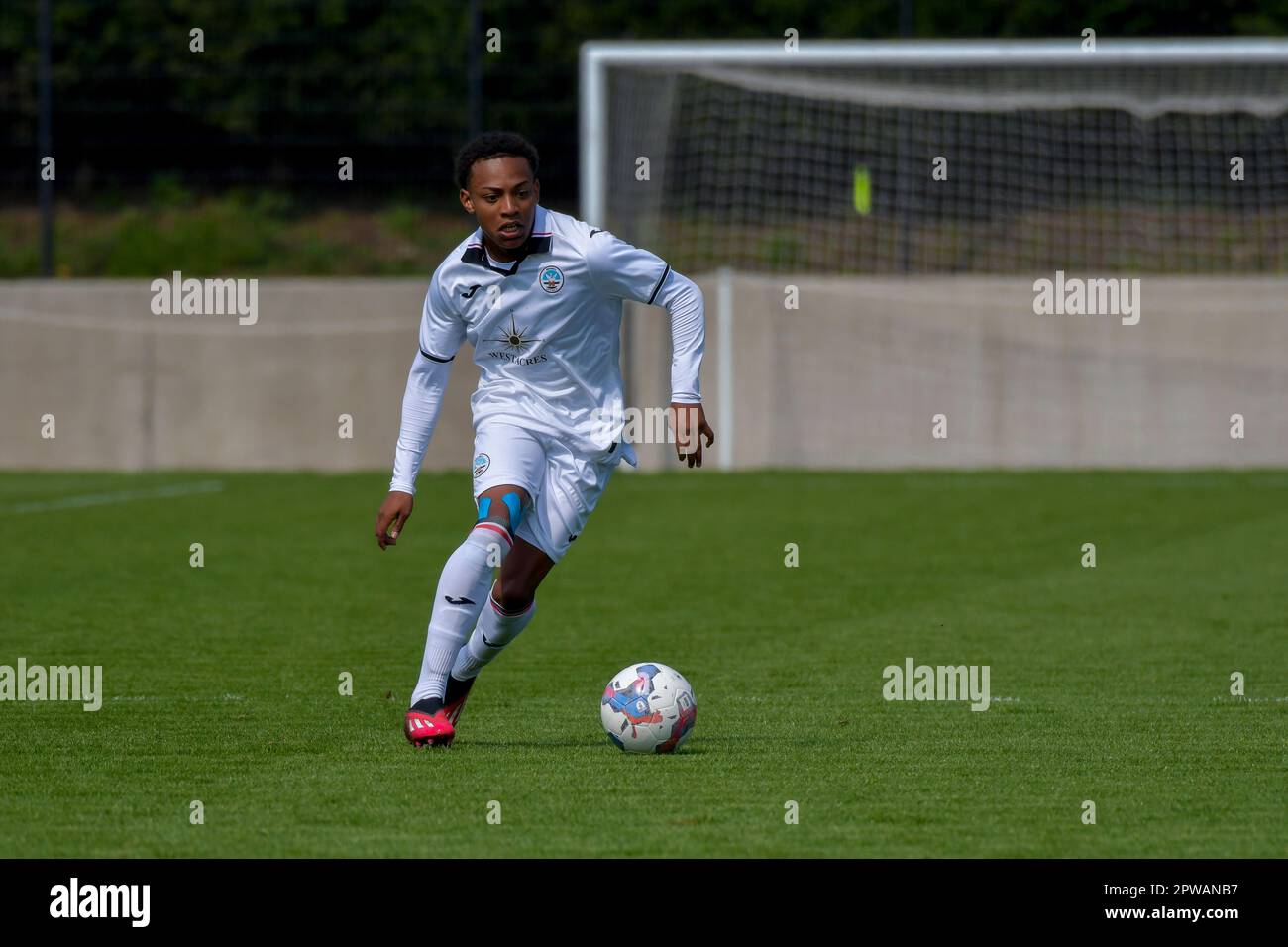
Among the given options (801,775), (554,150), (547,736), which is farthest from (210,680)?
(554,150)

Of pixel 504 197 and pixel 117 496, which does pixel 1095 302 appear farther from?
pixel 504 197

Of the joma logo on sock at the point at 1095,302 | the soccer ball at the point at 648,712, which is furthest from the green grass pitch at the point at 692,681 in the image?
the joma logo on sock at the point at 1095,302

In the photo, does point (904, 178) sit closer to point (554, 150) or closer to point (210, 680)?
point (554, 150)

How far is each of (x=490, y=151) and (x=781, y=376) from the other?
42.1 ft

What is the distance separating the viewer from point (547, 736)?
21.6ft

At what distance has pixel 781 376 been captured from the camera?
19062 millimetres

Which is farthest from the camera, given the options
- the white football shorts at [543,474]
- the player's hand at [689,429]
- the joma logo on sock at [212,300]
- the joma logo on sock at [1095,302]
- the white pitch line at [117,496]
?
the joma logo on sock at [212,300]

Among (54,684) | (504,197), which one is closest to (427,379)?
(504,197)

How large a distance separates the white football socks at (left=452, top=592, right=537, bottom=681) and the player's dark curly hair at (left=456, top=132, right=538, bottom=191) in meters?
1.36

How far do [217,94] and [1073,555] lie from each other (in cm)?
1283
